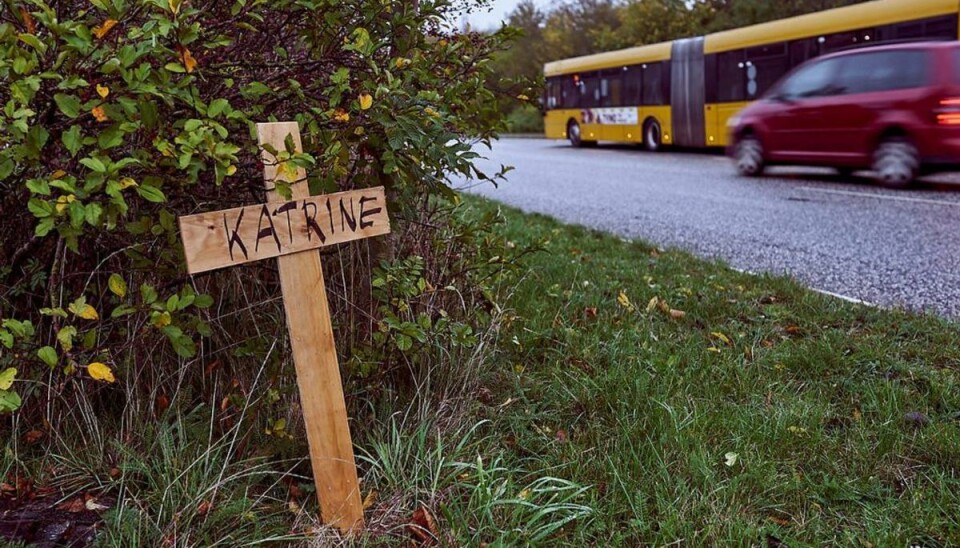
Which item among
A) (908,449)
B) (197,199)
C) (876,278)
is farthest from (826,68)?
(197,199)

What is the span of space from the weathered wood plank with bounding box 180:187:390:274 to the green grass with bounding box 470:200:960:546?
1020mm

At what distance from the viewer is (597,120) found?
22.9 meters

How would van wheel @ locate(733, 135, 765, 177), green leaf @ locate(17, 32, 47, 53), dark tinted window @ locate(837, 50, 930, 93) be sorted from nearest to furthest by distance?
green leaf @ locate(17, 32, 47, 53) < dark tinted window @ locate(837, 50, 930, 93) < van wheel @ locate(733, 135, 765, 177)

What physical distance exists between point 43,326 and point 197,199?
29.1 inches

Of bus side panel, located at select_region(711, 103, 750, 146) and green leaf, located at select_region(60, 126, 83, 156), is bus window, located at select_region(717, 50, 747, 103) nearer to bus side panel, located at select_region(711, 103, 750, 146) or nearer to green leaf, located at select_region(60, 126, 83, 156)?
bus side panel, located at select_region(711, 103, 750, 146)

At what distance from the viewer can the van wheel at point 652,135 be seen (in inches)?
806

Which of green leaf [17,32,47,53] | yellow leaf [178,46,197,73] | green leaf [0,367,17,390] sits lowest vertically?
green leaf [0,367,17,390]

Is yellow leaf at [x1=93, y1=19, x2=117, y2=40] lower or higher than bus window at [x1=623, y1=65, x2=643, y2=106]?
higher

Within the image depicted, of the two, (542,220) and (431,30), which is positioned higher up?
(431,30)

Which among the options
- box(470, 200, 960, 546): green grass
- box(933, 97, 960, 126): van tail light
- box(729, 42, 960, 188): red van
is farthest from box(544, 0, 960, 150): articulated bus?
box(470, 200, 960, 546): green grass

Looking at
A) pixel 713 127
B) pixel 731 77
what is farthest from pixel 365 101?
pixel 713 127

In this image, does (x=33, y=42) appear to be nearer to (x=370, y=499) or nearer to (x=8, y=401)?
(x=8, y=401)

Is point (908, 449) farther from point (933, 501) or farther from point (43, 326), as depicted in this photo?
point (43, 326)

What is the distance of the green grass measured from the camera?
99.9 inches
